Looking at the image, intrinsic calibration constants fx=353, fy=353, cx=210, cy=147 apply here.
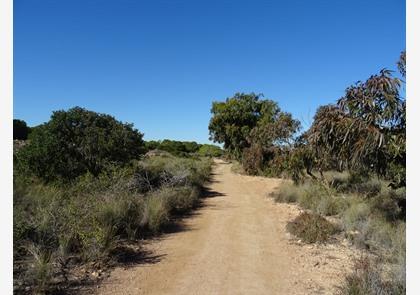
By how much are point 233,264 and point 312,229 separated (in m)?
2.91

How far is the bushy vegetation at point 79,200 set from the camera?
6168 mm

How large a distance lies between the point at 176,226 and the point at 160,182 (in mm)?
4243

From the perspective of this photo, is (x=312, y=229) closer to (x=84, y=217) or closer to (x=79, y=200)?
(x=84, y=217)

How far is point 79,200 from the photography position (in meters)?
8.66

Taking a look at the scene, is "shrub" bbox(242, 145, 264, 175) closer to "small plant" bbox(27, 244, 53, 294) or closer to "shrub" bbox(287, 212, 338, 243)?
"shrub" bbox(287, 212, 338, 243)

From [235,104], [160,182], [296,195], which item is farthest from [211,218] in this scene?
[235,104]

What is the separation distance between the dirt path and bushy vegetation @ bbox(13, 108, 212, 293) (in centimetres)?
76

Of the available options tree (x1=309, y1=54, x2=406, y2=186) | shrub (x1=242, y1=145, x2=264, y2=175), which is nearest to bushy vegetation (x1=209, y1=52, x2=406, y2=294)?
tree (x1=309, y1=54, x2=406, y2=186)

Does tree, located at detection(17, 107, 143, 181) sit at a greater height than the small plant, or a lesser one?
greater

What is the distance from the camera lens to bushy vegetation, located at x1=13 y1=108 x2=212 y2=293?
617cm

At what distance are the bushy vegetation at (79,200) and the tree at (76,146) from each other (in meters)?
0.03

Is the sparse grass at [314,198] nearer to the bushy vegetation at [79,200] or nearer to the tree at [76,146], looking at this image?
the bushy vegetation at [79,200]

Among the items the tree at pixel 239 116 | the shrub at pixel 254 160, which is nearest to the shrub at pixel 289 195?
the shrub at pixel 254 160
